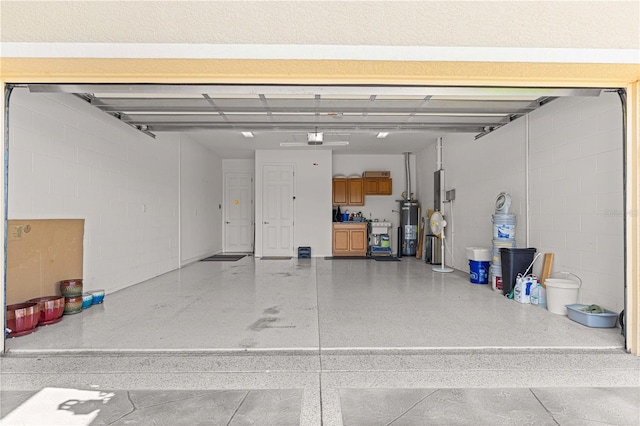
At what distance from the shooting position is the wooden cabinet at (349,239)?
30.3 ft

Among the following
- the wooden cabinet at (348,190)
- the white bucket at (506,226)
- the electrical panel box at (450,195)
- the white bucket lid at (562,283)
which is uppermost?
the wooden cabinet at (348,190)

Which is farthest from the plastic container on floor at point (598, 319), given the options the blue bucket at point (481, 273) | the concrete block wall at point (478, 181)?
the blue bucket at point (481, 273)

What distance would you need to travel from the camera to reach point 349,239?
30.4 feet

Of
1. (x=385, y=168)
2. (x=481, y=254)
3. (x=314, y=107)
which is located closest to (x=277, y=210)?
(x=385, y=168)

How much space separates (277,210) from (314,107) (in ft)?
16.5

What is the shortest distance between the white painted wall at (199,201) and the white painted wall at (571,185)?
5.92 m

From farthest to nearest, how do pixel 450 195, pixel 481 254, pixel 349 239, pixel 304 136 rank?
pixel 349 239 → pixel 304 136 → pixel 450 195 → pixel 481 254

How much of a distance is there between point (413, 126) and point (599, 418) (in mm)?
4350

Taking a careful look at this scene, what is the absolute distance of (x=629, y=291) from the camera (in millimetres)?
2777

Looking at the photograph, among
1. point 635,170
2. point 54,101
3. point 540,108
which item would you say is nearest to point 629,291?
point 635,170

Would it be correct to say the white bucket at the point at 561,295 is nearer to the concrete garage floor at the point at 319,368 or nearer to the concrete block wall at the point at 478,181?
the concrete garage floor at the point at 319,368

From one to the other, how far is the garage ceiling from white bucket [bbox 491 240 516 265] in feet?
5.88

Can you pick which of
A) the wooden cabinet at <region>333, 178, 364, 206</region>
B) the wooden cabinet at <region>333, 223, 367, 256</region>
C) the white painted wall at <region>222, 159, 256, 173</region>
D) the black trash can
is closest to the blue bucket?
the black trash can

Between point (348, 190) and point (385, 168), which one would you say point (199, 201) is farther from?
point (385, 168)
